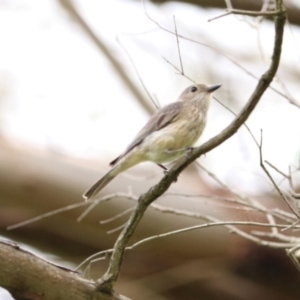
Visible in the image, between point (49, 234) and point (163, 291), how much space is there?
29.3 inches

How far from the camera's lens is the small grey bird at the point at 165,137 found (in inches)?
130

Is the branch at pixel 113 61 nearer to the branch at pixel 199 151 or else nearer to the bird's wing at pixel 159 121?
the bird's wing at pixel 159 121

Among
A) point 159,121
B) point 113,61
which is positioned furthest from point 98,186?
point 113,61

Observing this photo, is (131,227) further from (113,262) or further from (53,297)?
(53,297)

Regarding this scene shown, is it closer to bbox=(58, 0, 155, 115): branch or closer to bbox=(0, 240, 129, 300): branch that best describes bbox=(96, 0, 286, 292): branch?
bbox=(0, 240, 129, 300): branch

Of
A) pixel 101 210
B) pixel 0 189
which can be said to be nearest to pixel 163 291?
pixel 101 210

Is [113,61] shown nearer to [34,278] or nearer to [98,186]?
[98,186]

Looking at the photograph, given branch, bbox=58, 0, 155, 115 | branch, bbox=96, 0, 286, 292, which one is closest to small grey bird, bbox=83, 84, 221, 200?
branch, bbox=96, 0, 286, 292

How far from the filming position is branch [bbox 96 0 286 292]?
1.72 m

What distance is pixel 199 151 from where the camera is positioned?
2.02m

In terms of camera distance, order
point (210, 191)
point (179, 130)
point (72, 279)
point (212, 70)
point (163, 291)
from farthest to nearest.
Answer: point (212, 70)
point (210, 191)
point (163, 291)
point (179, 130)
point (72, 279)

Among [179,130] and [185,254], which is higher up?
[179,130]

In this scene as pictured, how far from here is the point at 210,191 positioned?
4.31m

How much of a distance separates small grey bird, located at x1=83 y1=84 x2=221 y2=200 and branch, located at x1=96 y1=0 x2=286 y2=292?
998 millimetres
